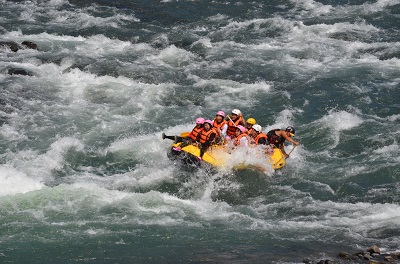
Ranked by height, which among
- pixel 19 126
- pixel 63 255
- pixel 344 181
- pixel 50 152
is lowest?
pixel 63 255

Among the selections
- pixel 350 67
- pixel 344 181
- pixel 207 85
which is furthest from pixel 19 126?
pixel 350 67

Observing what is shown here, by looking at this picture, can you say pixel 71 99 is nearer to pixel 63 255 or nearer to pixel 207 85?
pixel 207 85

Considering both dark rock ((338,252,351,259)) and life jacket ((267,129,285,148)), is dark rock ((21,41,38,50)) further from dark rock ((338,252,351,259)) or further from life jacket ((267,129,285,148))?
dark rock ((338,252,351,259))

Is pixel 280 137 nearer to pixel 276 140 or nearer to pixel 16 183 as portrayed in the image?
pixel 276 140

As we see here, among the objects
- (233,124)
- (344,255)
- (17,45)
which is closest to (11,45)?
(17,45)

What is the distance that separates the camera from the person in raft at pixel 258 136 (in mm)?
14630

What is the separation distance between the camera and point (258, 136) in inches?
578

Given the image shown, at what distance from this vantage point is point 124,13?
25.2m

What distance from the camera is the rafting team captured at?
558 inches

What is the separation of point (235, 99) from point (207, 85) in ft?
3.81

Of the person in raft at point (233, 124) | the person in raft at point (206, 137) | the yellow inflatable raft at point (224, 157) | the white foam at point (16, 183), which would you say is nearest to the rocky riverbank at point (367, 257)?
the yellow inflatable raft at point (224, 157)

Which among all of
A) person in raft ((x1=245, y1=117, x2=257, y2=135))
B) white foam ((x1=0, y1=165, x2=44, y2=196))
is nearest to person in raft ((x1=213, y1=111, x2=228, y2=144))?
person in raft ((x1=245, y1=117, x2=257, y2=135))

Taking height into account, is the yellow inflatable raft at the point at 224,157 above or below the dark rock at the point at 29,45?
below

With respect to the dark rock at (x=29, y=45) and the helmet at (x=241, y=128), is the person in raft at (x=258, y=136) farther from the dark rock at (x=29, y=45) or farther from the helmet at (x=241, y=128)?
the dark rock at (x=29, y=45)
